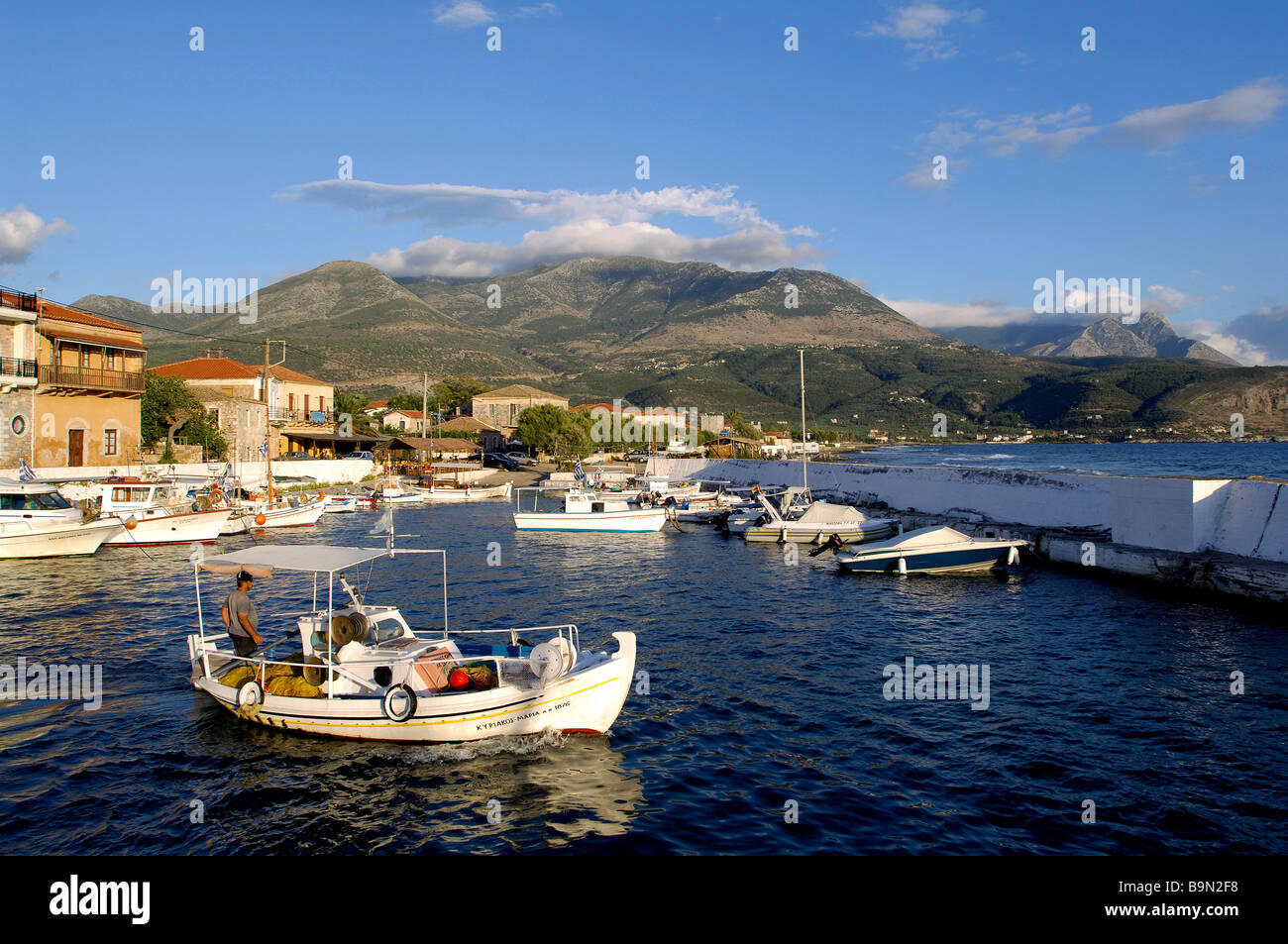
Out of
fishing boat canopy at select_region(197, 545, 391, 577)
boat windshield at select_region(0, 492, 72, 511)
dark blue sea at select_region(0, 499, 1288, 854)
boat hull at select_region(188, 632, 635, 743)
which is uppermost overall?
boat windshield at select_region(0, 492, 72, 511)

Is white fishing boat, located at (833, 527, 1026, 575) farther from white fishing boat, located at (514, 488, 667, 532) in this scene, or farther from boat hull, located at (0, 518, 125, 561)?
boat hull, located at (0, 518, 125, 561)

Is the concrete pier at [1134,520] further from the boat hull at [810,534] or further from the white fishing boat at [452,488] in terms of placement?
the white fishing boat at [452,488]

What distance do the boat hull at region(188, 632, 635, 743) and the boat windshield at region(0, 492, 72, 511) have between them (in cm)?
2440

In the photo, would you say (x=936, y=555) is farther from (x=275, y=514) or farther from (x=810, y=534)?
(x=275, y=514)

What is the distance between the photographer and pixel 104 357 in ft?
143

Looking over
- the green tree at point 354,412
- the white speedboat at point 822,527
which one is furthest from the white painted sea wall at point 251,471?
the white speedboat at point 822,527

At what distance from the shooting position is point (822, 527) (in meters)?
37.5

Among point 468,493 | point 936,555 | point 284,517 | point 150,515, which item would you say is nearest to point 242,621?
point 936,555

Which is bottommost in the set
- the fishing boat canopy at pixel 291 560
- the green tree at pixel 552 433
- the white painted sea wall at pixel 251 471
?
the fishing boat canopy at pixel 291 560

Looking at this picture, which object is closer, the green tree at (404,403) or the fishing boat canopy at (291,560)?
the fishing boat canopy at (291,560)

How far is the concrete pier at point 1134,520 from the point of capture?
71.9 ft

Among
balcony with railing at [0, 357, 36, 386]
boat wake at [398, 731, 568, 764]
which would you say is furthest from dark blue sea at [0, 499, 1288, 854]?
balcony with railing at [0, 357, 36, 386]

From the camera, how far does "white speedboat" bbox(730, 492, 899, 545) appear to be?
36.8m

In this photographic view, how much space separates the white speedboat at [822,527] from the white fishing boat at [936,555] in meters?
7.58
